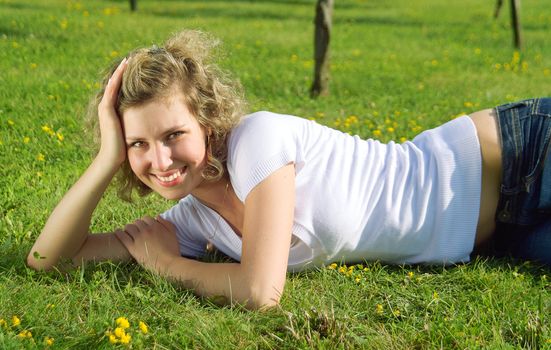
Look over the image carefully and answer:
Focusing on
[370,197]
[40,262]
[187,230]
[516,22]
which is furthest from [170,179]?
[516,22]

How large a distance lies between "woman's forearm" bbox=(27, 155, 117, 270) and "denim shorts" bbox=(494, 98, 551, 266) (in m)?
1.58

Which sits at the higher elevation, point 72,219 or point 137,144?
point 137,144

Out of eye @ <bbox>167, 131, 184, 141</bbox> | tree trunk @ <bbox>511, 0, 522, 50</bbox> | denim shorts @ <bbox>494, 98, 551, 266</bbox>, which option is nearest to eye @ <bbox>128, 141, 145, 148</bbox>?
eye @ <bbox>167, 131, 184, 141</bbox>

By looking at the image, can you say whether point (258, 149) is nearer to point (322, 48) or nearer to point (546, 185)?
point (546, 185)

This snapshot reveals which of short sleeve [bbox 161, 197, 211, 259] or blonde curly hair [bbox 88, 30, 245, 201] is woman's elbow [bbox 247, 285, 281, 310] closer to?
blonde curly hair [bbox 88, 30, 245, 201]

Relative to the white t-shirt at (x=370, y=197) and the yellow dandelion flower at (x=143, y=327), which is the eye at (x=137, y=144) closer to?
the white t-shirt at (x=370, y=197)

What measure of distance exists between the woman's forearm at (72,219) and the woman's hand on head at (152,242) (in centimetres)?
21

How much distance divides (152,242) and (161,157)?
592 mm

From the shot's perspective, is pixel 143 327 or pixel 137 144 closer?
pixel 143 327

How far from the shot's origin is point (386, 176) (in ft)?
10.5

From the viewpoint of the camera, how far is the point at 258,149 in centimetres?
282

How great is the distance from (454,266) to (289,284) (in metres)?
0.74

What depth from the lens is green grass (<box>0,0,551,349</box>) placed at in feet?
8.77

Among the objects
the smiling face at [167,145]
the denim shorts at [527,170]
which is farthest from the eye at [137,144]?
the denim shorts at [527,170]
